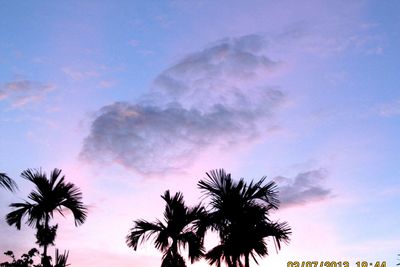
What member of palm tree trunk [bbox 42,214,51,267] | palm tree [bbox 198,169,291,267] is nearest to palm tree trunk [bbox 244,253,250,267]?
palm tree [bbox 198,169,291,267]

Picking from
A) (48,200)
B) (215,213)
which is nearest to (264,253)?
(215,213)

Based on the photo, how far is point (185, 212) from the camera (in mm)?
23484

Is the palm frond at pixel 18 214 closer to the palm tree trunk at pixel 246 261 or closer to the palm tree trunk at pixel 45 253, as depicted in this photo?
the palm tree trunk at pixel 45 253

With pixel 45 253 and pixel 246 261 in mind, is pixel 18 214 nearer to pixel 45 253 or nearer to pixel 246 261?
pixel 45 253

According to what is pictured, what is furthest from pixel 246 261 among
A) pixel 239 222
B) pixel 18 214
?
pixel 18 214

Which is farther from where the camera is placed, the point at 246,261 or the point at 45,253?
the point at 45,253

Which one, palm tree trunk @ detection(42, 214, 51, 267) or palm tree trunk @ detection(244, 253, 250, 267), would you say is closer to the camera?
palm tree trunk @ detection(244, 253, 250, 267)

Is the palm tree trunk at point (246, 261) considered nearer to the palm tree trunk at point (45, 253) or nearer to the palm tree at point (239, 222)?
the palm tree at point (239, 222)

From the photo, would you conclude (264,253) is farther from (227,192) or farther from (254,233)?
(227,192)

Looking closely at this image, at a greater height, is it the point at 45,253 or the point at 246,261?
the point at 45,253

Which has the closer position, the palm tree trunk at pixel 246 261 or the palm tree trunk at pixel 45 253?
the palm tree trunk at pixel 246 261

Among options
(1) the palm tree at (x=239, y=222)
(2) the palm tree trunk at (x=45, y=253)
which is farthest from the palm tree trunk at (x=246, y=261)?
(2) the palm tree trunk at (x=45, y=253)

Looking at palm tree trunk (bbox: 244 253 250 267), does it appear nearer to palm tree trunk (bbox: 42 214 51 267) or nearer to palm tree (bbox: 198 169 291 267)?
palm tree (bbox: 198 169 291 267)

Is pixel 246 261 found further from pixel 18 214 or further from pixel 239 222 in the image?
pixel 18 214
